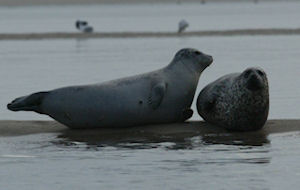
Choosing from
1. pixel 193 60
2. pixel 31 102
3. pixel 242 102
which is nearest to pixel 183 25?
pixel 193 60

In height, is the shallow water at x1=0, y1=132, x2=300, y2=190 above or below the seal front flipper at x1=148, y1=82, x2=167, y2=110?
below

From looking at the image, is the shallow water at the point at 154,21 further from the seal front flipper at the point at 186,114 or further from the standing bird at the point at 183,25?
the seal front flipper at the point at 186,114

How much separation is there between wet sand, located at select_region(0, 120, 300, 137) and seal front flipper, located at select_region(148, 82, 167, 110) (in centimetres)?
23

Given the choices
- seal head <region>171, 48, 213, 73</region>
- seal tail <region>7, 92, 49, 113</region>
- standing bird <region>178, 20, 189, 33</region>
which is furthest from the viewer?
standing bird <region>178, 20, 189, 33</region>

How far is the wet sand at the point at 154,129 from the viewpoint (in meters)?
11.0

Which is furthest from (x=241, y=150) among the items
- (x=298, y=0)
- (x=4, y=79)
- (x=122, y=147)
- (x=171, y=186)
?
(x=298, y=0)

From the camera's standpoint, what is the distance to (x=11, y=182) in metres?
8.42

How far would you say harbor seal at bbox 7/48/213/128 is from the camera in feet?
36.8

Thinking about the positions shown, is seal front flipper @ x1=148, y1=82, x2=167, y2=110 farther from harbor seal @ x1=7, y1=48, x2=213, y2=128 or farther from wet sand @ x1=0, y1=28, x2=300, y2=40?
wet sand @ x1=0, y1=28, x2=300, y2=40

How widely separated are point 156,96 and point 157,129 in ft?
1.09

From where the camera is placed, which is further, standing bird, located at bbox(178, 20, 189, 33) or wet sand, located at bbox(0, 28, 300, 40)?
standing bird, located at bbox(178, 20, 189, 33)

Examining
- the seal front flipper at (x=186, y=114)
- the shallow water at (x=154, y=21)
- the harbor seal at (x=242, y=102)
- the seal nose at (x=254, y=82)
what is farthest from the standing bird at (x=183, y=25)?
the seal nose at (x=254, y=82)

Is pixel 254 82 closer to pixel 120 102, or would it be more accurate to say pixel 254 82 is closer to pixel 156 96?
pixel 156 96

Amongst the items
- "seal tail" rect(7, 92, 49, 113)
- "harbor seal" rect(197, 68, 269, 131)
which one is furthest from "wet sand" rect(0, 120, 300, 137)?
"seal tail" rect(7, 92, 49, 113)
